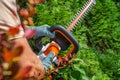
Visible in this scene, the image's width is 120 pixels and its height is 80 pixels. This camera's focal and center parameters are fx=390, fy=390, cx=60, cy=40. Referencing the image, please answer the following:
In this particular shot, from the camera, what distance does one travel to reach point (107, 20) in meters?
5.19

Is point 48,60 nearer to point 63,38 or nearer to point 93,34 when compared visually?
point 63,38

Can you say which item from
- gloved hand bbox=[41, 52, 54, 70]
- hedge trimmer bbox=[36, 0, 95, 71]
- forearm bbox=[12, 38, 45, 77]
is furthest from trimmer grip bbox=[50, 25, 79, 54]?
forearm bbox=[12, 38, 45, 77]

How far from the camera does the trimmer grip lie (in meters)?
3.11

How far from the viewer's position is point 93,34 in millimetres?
4969

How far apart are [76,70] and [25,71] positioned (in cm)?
244

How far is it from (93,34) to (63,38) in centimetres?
179

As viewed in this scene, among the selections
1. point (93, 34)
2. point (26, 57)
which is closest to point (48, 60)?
point (26, 57)

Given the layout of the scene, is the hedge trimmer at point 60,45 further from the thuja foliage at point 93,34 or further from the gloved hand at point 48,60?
the thuja foliage at point 93,34

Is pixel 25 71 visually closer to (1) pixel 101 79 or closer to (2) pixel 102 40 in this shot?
(1) pixel 101 79

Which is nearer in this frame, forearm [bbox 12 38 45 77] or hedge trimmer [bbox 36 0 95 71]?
forearm [bbox 12 38 45 77]

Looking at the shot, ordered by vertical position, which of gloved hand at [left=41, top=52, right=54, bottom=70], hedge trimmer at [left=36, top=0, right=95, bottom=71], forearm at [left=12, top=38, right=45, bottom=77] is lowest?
forearm at [left=12, top=38, right=45, bottom=77]

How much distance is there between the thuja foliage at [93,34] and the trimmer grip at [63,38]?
284 mm

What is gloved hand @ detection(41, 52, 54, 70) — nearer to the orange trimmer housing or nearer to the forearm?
the orange trimmer housing

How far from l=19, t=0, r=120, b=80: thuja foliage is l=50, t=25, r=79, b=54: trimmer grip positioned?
28 centimetres
